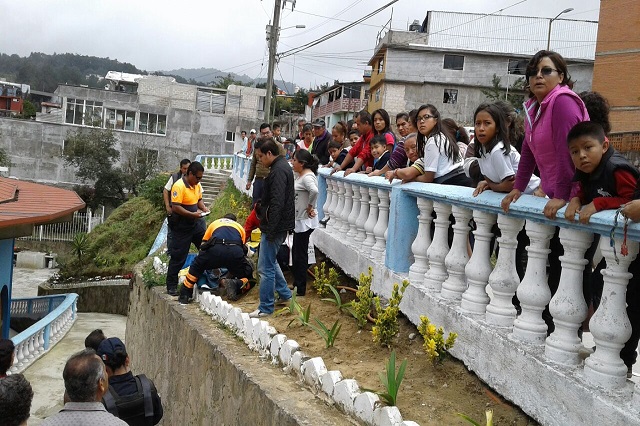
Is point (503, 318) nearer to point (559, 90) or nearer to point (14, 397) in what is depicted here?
point (559, 90)

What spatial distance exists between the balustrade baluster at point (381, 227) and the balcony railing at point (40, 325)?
8.37 metres

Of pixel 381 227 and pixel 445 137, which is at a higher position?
pixel 445 137

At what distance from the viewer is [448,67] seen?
36156 millimetres

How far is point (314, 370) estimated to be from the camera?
13.0 ft

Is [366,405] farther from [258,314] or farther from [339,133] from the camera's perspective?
[339,133]

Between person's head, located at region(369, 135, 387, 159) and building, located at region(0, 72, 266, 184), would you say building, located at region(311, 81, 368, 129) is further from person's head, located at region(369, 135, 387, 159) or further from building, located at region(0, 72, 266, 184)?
person's head, located at region(369, 135, 387, 159)

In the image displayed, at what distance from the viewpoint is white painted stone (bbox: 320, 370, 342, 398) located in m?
3.74

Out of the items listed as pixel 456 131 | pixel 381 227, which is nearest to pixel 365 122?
pixel 456 131

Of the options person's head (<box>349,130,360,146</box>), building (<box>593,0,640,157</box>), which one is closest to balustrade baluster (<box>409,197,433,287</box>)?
person's head (<box>349,130,360,146</box>)

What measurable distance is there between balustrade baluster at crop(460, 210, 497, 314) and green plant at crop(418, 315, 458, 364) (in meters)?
0.23

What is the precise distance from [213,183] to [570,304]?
66.8 ft

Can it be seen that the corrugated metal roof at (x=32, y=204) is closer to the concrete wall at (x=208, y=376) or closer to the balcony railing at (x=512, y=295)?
the concrete wall at (x=208, y=376)

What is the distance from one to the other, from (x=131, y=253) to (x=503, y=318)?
67.0 feet

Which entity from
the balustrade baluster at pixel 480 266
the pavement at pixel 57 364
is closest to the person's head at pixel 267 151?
the balustrade baluster at pixel 480 266
